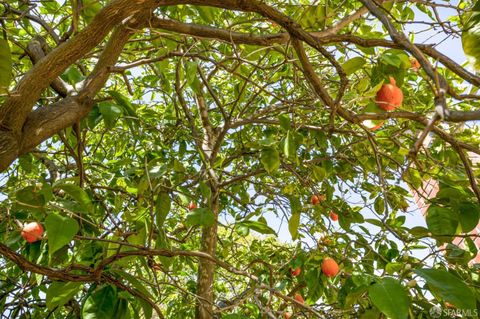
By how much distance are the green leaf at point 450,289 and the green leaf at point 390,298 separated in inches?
2.1

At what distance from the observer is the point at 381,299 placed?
2.20ft

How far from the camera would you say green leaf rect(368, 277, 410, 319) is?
656 millimetres

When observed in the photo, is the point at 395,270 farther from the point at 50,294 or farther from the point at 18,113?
the point at 18,113

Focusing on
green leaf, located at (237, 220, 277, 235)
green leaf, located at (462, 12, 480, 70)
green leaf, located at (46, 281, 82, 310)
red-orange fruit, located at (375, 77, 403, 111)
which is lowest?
green leaf, located at (46, 281, 82, 310)

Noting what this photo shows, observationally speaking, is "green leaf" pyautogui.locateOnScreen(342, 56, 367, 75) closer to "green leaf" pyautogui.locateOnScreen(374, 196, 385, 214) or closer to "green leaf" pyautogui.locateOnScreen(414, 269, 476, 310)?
"green leaf" pyautogui.locateOnScreen(414, 269, 476, 310)

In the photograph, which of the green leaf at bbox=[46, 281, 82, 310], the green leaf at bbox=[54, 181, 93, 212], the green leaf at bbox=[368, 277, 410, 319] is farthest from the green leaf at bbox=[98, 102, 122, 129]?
the green leaf at bbox=[368, 277, 410, 319]

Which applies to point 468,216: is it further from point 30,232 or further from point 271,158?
point 30,232

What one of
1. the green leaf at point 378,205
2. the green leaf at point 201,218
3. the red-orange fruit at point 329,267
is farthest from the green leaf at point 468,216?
the green leaf at point 378,205

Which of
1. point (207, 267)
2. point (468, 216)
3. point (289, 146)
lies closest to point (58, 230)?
point (289, 146)

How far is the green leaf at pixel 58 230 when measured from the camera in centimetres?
77

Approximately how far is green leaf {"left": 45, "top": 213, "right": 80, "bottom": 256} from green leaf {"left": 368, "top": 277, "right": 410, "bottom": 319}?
61 centimetres

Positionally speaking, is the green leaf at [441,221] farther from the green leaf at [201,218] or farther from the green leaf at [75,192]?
the green leaf at [75,192]

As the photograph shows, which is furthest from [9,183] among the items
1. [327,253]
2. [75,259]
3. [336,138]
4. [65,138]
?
[336,138]

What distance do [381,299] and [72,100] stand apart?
89 cm
